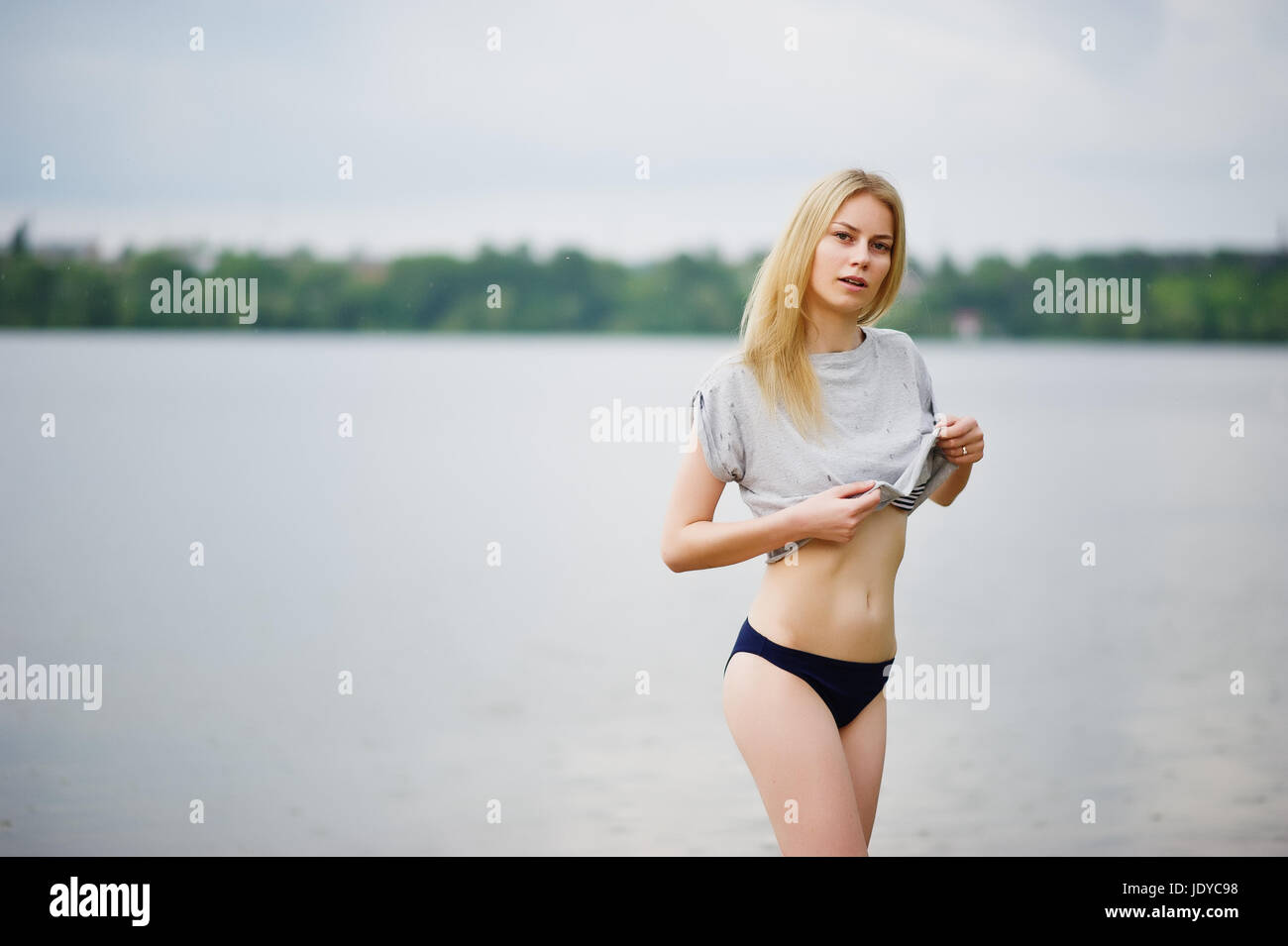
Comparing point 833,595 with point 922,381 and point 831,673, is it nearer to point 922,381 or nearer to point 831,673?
point 831,673

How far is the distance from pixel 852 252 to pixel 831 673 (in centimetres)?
70

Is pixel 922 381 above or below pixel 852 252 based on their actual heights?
below

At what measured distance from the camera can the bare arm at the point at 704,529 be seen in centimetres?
209

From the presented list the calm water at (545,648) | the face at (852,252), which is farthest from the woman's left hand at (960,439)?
the calm water at (545,648)

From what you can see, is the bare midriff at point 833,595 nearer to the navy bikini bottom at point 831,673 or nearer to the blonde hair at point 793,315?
the navy bikini bottom at point 831,673

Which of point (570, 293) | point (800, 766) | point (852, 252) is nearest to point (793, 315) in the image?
point (852, 252)

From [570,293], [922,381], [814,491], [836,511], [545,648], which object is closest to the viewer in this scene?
[836,511]

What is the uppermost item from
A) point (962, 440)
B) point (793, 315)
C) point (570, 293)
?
point (570, 293)

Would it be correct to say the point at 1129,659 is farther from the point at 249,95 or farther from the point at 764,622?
the point at 249,95

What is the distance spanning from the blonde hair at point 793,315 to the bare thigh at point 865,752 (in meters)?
0.51

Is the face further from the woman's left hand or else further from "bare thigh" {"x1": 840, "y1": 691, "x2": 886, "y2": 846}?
"bare thigh" {"x1": 840, "y1": 691, "x2": 886, "y2": 846}

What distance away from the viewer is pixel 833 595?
218cm
